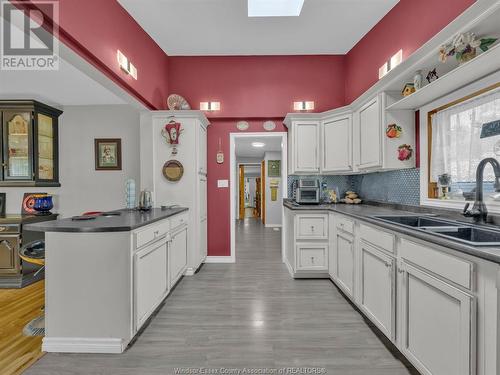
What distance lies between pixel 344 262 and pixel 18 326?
2951 millimetres

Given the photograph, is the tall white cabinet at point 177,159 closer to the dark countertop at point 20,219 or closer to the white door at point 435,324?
the dark countertop at point 20,219

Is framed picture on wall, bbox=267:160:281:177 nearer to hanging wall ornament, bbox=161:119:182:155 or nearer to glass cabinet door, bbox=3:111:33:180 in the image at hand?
hanging wall ornament, bbox=161:119:182:155

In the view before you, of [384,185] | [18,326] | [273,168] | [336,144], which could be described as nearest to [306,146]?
[336,144]

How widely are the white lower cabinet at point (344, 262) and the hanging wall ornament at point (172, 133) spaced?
2.26 m

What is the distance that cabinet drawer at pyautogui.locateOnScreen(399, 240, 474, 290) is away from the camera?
120 cm

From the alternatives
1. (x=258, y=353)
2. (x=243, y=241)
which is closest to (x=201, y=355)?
(x=258, y=353)

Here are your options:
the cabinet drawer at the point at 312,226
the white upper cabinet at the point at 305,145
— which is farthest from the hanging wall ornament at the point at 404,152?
the white upper cabinet at the point at 305,145

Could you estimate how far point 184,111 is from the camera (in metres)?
3.51

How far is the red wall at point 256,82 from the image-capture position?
4.05 metres

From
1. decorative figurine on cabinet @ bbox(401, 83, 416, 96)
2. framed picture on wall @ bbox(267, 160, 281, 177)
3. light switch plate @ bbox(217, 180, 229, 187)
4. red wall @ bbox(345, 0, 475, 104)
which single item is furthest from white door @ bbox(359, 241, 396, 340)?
framed picture on wall @ bbox(267, 160, 281, 177)

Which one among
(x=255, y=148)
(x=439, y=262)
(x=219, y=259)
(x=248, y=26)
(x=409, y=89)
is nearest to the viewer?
(x=439, y=262)

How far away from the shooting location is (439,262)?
1.36 metres

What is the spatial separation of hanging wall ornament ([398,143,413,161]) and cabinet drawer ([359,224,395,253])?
0.87 metres

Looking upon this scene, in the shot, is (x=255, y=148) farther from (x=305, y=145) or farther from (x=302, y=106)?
(x=305, y=145)
